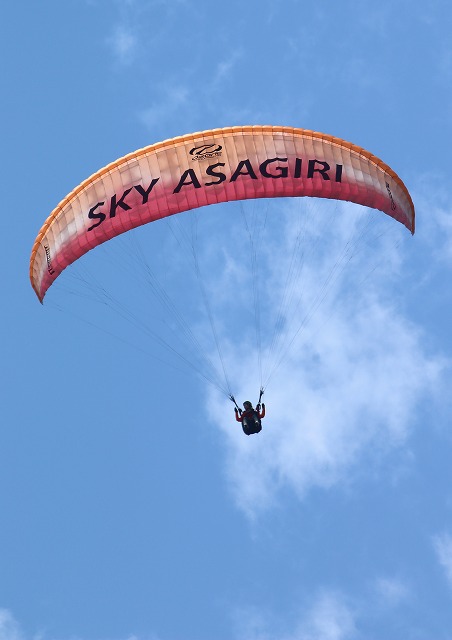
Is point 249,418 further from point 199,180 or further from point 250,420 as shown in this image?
point 199,180

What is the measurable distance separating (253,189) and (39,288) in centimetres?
728

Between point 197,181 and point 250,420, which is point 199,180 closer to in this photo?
point 197,181

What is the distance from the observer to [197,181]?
141ft

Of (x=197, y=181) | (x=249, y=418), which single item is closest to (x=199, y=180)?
(x=197, y=181)

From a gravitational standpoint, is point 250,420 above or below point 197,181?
below

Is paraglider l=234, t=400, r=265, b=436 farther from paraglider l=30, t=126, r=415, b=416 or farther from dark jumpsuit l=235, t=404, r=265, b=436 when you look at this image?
paraglider l=30, t=126, r=415, b=416

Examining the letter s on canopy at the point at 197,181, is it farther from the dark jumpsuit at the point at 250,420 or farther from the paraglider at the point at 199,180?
the dark jumpsuit at the point at 250,420

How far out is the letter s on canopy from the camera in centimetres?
4300

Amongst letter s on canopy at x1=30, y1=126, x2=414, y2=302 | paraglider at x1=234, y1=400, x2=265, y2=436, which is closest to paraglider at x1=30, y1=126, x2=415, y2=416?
letter s on canopy at x1=30, y1=126, x2=414, y2=302

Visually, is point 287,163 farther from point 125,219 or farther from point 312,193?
point 125,219

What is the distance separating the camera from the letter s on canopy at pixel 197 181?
1693 inches

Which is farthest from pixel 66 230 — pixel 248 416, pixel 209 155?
pixel 248 416

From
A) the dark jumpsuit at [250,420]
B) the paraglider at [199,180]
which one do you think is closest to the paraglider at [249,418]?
the dark jumpsuit at [250,420]

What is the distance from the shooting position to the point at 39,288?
45125mm
